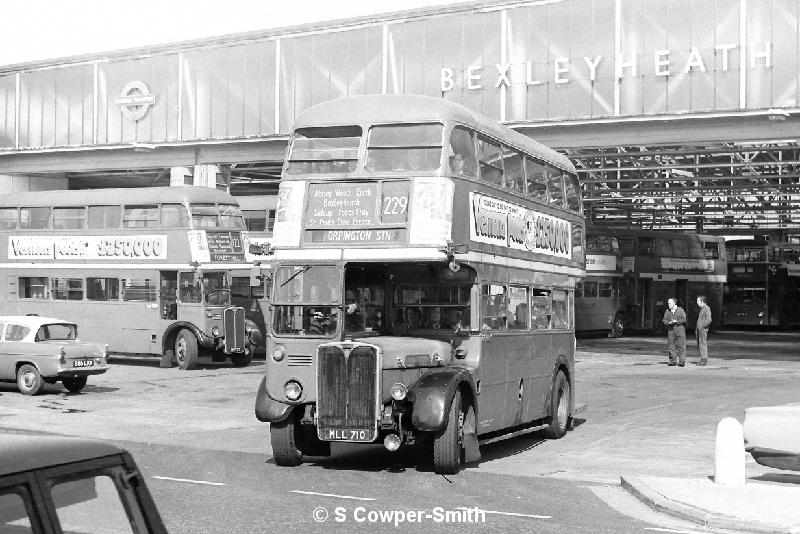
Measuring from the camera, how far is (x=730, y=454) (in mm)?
12195

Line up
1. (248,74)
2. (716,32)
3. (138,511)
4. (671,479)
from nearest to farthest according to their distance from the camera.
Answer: (138,511)
(671,479)
(716,32)
(248,74)

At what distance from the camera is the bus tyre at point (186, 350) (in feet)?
96.7

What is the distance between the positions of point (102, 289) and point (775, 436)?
21606 millimetres

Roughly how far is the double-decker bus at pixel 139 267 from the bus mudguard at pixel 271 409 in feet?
51.9

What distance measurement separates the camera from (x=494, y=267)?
1445cm

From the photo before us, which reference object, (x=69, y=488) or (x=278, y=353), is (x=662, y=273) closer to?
(x=278, y=353)

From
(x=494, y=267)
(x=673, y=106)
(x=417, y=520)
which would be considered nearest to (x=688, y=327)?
(x=673, y=106)

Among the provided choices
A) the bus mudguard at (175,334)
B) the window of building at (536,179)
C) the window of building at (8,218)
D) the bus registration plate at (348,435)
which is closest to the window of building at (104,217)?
the window of building at (8,218)

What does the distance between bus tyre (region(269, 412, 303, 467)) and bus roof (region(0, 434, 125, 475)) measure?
9435 millimetres

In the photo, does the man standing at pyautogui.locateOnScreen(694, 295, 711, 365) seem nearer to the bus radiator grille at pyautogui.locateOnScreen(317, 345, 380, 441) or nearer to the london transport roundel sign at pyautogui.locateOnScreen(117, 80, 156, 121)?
the london transport roundel sign at pyautogui.locateOnScreen(117, 80, 156, 121)

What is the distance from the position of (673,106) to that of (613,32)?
2.64 metres

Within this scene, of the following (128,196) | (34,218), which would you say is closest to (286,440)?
(128,196)

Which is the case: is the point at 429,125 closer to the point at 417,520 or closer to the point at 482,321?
the point at 482,321

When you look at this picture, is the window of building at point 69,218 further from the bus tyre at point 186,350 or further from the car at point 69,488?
the car at point 69,488
